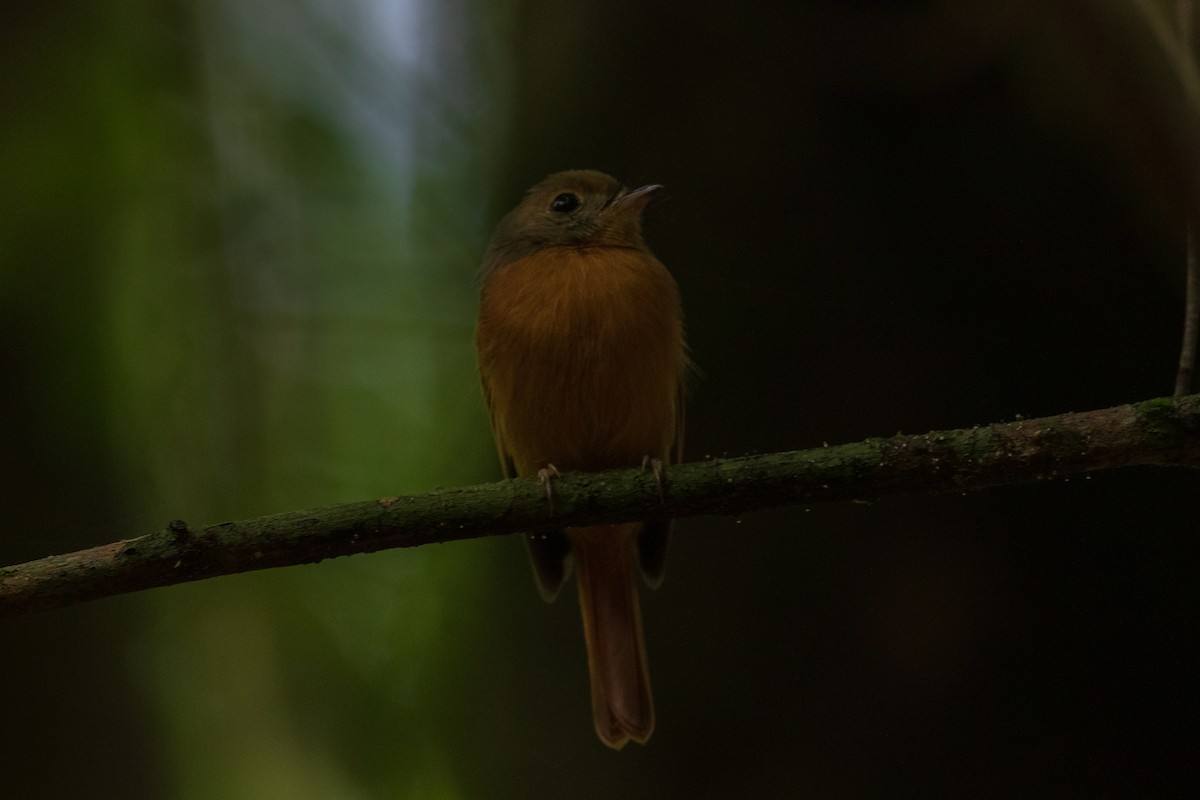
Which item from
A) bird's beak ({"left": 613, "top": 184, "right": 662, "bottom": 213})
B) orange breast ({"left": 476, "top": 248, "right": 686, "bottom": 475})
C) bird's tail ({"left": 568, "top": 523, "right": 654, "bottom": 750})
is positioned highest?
bird's beak ({"left": 613, "top": 184, "right": 662, "bottom": 213})

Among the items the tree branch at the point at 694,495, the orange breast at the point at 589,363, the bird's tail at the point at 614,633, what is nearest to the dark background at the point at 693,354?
the bird's tail at the point at 614,633

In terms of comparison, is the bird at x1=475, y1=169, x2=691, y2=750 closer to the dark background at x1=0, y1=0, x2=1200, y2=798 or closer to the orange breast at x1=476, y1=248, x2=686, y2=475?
the orange breast at x1=476, y1=248, x2=686, y2=475

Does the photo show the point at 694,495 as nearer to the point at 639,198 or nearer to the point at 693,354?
the point at 693,354

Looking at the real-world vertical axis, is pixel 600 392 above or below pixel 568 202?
below

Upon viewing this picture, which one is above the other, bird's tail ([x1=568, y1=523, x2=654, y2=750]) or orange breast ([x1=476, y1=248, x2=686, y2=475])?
orange breast ([x1=476, y1=248, x2=686, y2=475])

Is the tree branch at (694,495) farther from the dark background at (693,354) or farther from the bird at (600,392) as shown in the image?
the bird at (600,392)

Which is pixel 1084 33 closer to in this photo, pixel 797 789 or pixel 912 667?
pixel 912 667

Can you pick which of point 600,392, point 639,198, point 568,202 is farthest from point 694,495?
point 568,202

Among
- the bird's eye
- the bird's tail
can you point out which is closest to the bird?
the bird's tail
